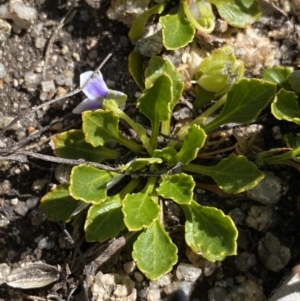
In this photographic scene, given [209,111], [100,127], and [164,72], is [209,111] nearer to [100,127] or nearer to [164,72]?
[164,72]

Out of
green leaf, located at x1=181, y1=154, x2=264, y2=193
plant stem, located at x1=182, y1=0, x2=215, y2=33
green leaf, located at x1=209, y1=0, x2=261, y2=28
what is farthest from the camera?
green leaf, located at x1=209, y1=0, x2=261, y2=28

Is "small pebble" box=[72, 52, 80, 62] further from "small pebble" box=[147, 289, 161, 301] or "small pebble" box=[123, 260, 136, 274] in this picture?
"small pebble" box=[147, 289, 161, 301]

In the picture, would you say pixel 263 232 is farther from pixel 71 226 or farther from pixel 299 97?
pixel 71 226

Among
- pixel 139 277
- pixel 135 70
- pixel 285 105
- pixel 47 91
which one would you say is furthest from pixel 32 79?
pixel 285 105

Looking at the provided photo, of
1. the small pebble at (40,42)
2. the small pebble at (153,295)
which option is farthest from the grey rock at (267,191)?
the small pebble at (40,42)

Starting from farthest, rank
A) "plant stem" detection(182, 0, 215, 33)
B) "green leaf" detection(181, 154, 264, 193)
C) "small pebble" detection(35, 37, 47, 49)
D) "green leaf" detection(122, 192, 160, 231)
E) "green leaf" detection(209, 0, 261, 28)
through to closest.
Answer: "small pebble" detection(35, 37, 47, 49) → "green leaf" detection(209, 0, 261, 28) → "plant stem" detection(182, 0, 215, 33) → "green leaf" detection(181, 154, 264, 193) → "green leaf" detection(122, 192, 160, 231)

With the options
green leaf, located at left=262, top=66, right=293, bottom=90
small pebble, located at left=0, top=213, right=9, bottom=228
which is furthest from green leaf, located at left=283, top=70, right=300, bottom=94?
small pebble, located at left=0, top=213, right=9, bottom=228
